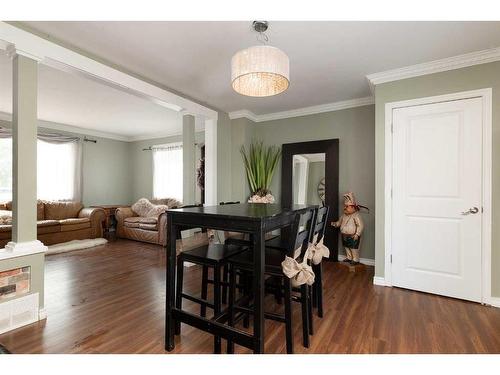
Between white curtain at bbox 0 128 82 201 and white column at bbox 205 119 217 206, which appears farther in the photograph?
white curtain at bbox 0 128 82 201

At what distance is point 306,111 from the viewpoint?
393cm

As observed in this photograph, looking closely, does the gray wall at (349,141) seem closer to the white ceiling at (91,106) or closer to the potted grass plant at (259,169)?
A: the potted grass plant at (259,169)

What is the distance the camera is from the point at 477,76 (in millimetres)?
2361

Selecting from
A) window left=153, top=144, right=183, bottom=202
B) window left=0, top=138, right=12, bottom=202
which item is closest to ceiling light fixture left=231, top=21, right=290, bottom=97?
window left=153, top=144, right=183, bottom=202

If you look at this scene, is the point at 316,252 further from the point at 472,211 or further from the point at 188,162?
the point at 188,162

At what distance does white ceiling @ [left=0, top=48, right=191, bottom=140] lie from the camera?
3.14m

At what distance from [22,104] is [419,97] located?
3.54m

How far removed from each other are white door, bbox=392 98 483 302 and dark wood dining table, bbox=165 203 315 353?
164 cm

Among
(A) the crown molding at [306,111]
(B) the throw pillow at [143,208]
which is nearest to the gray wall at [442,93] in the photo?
(A) the crown molding at [306,111]

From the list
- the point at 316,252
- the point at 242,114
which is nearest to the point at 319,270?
the point at 316,252

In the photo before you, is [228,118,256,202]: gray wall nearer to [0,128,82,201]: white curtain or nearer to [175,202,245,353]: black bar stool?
[175,202,245,353]: black bar stool

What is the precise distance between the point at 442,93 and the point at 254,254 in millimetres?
2537
